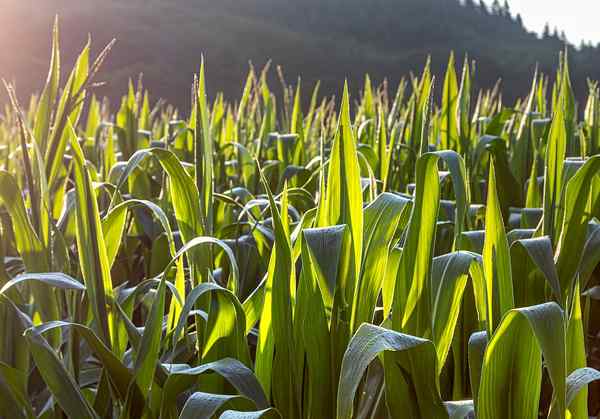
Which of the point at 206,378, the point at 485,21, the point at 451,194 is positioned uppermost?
the point at 485,21

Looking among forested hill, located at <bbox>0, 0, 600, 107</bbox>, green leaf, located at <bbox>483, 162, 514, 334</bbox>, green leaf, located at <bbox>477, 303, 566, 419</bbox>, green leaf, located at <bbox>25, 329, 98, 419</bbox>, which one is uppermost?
forested hill, located at <bbox>0, 0, 600, 107</bbox>

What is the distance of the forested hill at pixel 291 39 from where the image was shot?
20.9 meters

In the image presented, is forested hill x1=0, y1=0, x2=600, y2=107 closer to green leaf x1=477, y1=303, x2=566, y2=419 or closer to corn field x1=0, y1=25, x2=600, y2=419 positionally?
corn field x1=0, y1=25, x2=600, y2=419

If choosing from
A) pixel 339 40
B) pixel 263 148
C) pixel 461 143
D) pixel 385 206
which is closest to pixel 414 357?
pixel 385 206

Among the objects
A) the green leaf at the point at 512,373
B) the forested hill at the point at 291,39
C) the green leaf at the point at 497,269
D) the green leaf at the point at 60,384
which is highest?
the forested hill at the point at 291,39

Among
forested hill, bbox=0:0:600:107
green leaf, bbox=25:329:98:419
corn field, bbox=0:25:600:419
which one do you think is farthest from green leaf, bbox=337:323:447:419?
forested hill, bbox=0:0:600:107

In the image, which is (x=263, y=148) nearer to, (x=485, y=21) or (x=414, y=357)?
(x=414, y=357)

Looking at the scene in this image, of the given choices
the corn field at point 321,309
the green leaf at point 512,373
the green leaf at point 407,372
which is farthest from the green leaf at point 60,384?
the green leaf at point 512,373

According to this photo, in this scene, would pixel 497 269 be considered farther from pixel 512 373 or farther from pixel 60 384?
pixel 60 384

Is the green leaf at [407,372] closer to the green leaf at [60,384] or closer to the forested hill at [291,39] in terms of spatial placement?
the green leaf at [60,384]

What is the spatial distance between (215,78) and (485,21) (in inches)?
351

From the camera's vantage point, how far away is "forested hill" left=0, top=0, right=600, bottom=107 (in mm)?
20906

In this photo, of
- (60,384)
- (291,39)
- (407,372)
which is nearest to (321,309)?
(407,372)

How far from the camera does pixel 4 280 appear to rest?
0.92 m
